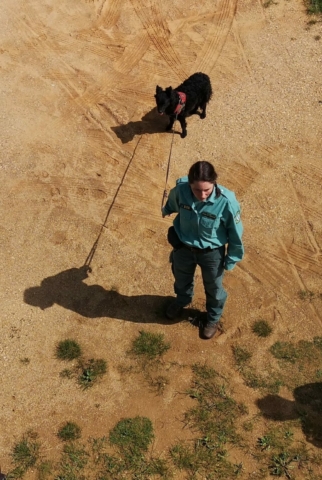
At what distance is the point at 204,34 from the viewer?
9.12 meters

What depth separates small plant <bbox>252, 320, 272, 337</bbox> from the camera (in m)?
5.96

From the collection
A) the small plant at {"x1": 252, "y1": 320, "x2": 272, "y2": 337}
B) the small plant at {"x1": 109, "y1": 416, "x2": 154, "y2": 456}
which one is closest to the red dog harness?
the small plant at {"x1": 252, "y1": 320, "x2": 272, "y2": 337}

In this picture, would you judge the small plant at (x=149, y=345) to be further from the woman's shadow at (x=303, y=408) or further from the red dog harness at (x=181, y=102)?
the red dog harness at (x=181, y=102)

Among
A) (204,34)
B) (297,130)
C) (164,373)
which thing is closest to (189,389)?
(164,373)

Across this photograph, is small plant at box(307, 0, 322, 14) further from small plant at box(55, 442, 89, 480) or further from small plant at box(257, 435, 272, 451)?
small plant at box(55, 442, 89, 480)

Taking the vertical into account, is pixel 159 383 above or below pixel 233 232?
below

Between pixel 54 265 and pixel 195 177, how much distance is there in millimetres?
3136

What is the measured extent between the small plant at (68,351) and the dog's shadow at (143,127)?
338 centimetres

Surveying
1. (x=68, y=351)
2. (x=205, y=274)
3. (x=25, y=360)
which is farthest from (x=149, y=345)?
(x=25, y=360)

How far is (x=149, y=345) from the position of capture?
5863 millimetres

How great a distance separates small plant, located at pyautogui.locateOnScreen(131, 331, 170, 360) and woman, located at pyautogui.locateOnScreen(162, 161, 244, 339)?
835 millimetres

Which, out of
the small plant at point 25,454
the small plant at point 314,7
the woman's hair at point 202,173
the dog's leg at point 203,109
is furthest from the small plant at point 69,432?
the small plant at point 314,7

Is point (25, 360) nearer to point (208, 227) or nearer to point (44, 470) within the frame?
point (44, 470)

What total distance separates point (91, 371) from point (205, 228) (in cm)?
229
